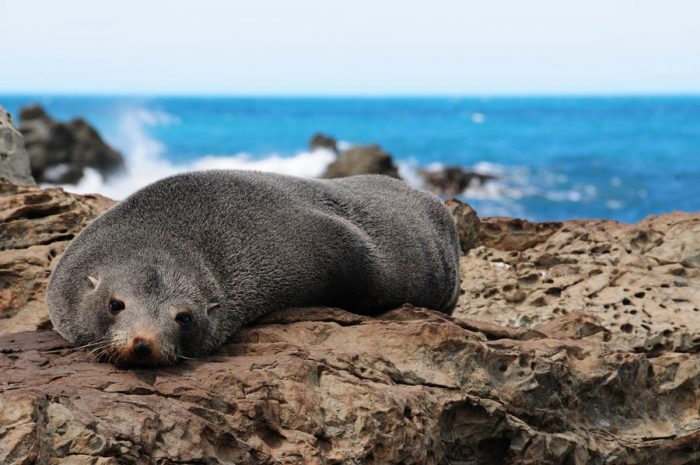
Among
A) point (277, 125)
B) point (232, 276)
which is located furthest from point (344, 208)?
point (277, 125)

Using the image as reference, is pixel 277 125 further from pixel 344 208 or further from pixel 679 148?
pixel 344 208

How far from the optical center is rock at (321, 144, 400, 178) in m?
27.1

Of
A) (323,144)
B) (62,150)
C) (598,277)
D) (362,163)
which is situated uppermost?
(598,277)

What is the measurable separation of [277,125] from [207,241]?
347 ft

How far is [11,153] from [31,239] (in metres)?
1.95

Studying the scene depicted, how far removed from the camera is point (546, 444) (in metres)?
6.23

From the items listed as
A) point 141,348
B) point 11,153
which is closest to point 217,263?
point 141,348

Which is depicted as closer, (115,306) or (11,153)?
(115,306)

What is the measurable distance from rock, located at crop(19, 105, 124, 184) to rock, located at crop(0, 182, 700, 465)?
2661 cm

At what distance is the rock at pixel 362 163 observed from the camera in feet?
88.8

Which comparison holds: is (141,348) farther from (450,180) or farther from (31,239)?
(450,180)

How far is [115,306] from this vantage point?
6.01 metres

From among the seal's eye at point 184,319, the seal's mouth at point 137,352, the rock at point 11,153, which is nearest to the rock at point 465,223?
the rock at point 11,153

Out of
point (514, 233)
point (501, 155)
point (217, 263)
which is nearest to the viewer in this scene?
point (217, 263)
